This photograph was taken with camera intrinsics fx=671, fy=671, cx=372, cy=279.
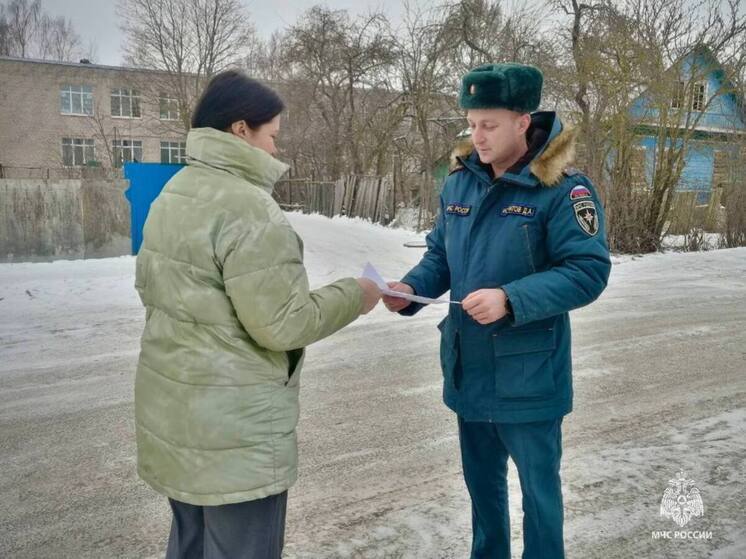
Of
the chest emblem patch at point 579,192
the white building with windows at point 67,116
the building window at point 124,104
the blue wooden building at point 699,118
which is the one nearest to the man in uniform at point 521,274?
the chest emblem patch at point 579,192

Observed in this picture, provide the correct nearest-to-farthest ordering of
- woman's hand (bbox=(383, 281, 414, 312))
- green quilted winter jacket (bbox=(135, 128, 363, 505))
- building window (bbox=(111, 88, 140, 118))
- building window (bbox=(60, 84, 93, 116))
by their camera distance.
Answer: green quilted winter jacket (bbox=(135, 128, 363, 505)), woman's hand (bbox=(383, 281, 414, 312)), building window (bbox=(60, 84, 93, 116)), building window (bbox=(111, 88, 140, 118))

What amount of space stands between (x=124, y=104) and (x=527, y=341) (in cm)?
4211

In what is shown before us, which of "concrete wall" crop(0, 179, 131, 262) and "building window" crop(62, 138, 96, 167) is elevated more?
"building window" crop(62, 138, 96, 167)

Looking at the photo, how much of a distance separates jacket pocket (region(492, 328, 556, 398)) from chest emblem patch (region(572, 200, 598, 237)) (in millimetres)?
371

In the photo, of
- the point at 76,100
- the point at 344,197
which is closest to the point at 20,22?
the point at 76,100

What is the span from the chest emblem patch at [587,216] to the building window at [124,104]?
136ft

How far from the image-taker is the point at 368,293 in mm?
2215

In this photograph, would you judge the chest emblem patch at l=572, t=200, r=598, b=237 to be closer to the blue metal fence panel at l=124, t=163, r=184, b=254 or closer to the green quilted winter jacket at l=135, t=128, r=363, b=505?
the green quilted winter jacket at l=135, t=128, r=363, b=505

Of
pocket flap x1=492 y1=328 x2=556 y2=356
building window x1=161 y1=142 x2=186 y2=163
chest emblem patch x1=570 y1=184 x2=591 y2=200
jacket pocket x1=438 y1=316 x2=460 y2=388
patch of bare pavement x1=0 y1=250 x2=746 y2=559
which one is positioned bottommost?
patch of bare pavement x1=0 y1=250 x2=746 y2=559

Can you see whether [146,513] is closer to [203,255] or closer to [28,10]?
[203,255]

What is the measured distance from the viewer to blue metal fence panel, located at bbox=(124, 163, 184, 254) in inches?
457

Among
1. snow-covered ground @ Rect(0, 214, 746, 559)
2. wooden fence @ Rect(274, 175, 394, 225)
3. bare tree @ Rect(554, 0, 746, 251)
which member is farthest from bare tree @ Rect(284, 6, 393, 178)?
snow-covered ground @ Rect(0, 214, 746, 559)

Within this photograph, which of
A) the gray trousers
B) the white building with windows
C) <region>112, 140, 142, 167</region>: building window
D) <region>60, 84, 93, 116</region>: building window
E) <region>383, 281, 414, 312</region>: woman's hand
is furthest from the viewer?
<region>112, 140, 142, 167</region>: building window

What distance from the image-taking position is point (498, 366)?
2.37 metres
